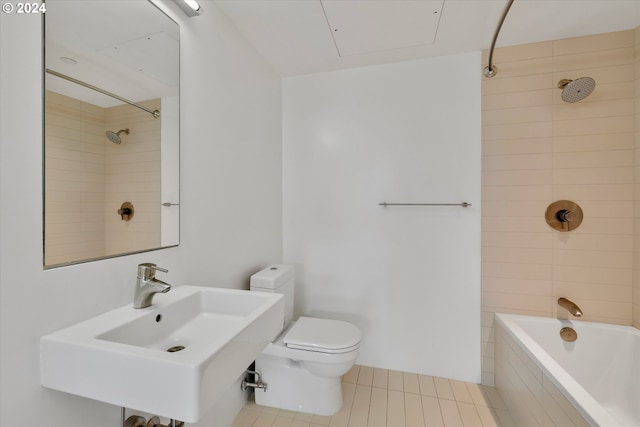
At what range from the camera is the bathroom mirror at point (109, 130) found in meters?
0.83

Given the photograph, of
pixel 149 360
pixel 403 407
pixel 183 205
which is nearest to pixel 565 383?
pixel 403 407

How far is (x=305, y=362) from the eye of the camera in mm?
1606

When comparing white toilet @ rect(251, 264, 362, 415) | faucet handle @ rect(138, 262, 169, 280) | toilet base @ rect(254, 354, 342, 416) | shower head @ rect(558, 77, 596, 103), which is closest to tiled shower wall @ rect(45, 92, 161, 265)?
faucet handle @ rect(138, 262, 169, 280)

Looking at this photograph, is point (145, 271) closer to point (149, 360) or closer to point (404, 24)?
point (149, 360)

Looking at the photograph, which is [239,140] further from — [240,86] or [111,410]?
[111,410]

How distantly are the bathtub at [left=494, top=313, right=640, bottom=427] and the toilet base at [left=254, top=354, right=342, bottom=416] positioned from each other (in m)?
1.00

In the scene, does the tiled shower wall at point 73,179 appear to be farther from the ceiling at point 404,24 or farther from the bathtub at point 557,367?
the bathtub at point 557,367

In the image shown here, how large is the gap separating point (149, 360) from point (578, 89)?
2.40 m

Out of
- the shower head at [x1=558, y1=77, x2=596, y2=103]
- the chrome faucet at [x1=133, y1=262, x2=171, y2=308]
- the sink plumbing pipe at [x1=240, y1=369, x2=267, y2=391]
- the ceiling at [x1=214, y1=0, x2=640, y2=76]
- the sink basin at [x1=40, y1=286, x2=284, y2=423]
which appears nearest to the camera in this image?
the sink basin at [x1=40, y1=286, x2=284, y2=423]

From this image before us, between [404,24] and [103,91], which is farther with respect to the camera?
[404,24]

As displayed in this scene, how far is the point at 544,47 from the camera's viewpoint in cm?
180

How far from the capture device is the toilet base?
1623 millimetres

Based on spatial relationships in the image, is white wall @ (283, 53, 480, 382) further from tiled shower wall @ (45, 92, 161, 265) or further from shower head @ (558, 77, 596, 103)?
tiled shower wall @ (45, 92, 161, 265)

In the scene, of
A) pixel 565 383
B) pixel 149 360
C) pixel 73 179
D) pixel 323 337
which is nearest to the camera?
pixel 149 360
